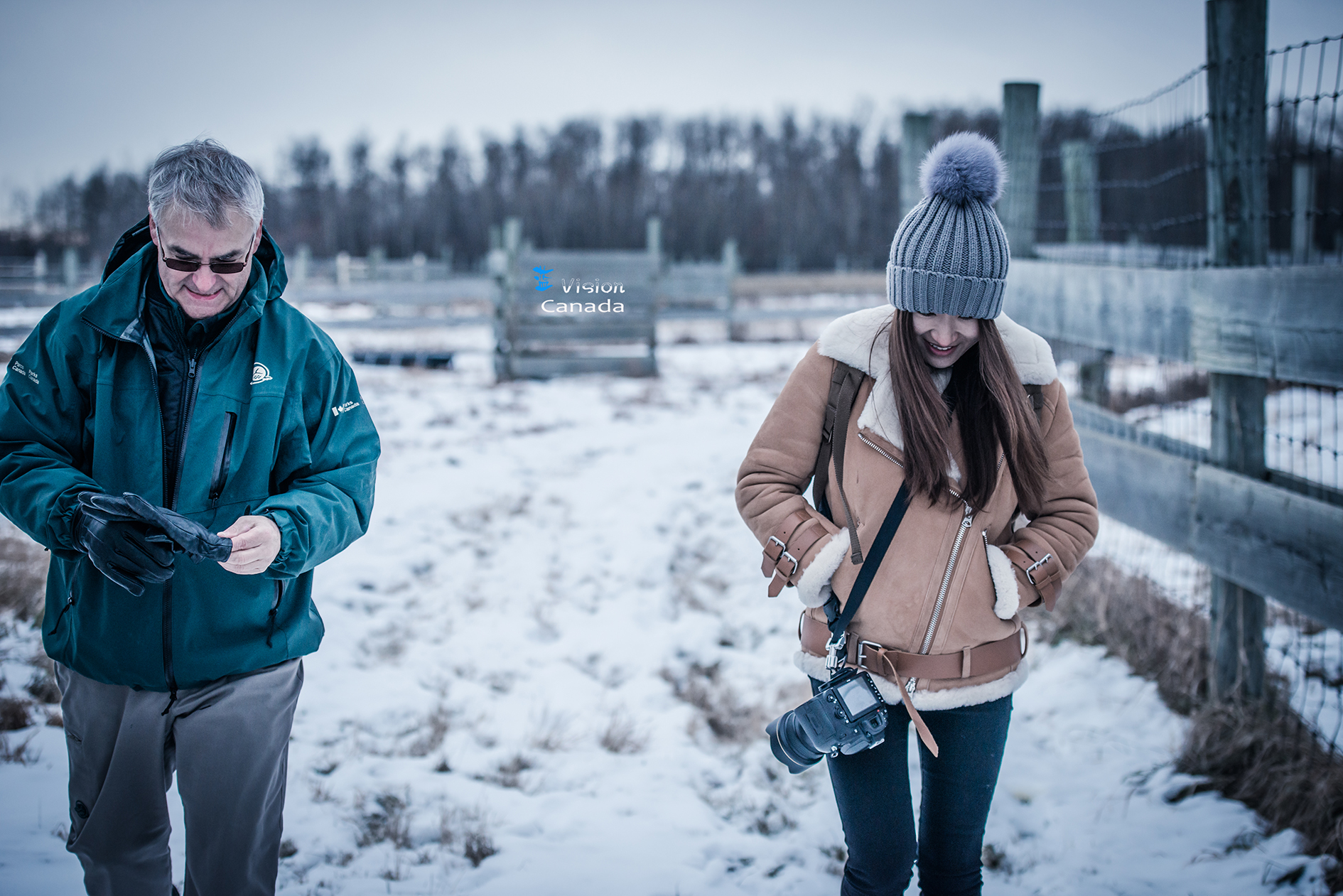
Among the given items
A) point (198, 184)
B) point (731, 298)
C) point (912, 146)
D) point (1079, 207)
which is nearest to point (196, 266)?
point (198, 184)

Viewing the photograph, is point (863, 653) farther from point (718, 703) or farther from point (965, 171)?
point (718, 703)

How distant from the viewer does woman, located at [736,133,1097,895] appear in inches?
74.1

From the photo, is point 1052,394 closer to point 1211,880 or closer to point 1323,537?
point 1323,537

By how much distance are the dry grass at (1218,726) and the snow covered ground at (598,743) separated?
81 mm

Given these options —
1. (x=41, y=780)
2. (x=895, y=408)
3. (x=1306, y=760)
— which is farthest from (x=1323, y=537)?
(x=41, y=780)

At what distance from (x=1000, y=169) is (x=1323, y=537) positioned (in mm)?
1671

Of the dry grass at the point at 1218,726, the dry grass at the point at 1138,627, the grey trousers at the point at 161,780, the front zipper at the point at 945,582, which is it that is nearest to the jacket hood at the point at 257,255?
the grey trousers at the point at 161,780

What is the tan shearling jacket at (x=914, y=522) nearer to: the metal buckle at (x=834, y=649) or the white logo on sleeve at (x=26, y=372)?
the metal buckle at (x=834, y=649)

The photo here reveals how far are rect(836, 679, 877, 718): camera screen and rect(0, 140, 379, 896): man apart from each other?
116cm

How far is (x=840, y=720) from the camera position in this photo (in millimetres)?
1841

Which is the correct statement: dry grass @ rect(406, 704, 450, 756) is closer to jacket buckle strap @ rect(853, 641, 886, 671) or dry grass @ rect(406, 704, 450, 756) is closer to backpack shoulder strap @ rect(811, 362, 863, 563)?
jacket buckle strap @ rect(853, 641, 886, 671)

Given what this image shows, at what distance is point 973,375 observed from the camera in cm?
197

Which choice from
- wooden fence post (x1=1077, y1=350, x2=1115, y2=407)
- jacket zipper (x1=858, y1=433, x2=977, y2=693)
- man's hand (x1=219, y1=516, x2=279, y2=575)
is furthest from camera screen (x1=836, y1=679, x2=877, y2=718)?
wooden fence post (x1=1077, y1=350, x2=1115, y2=407)

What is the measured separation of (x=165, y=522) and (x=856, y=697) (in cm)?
145
